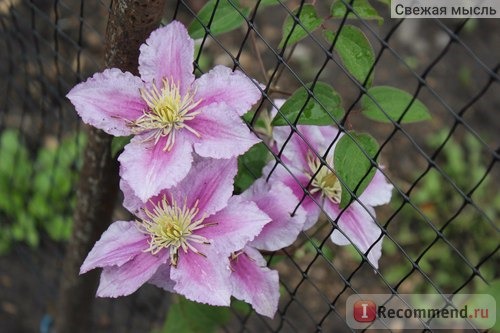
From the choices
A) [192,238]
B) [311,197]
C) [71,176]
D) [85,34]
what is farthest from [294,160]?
[85,34]

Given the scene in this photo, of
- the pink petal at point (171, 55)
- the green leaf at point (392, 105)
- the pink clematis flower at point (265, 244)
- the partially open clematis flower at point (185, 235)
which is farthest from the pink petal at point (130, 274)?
the green leaf at point (392, 105)

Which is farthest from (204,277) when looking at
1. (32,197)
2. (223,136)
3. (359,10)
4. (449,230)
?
(449,230)

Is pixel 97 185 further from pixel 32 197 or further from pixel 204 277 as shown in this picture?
pixel 32 197

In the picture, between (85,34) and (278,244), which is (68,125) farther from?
(278,244)

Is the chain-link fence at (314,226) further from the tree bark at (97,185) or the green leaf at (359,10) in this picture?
the green leaf at (359,10)

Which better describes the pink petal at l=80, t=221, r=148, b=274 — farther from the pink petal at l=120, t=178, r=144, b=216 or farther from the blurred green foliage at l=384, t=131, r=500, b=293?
the blurred green foliage at l=384, t=131, r=500, b=293

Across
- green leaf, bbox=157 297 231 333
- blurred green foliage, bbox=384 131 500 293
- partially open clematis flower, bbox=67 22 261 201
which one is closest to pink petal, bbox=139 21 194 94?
partially open clematis flower, bbox=67 22 261 201

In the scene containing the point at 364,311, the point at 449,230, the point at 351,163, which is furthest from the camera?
the point at 449,230
